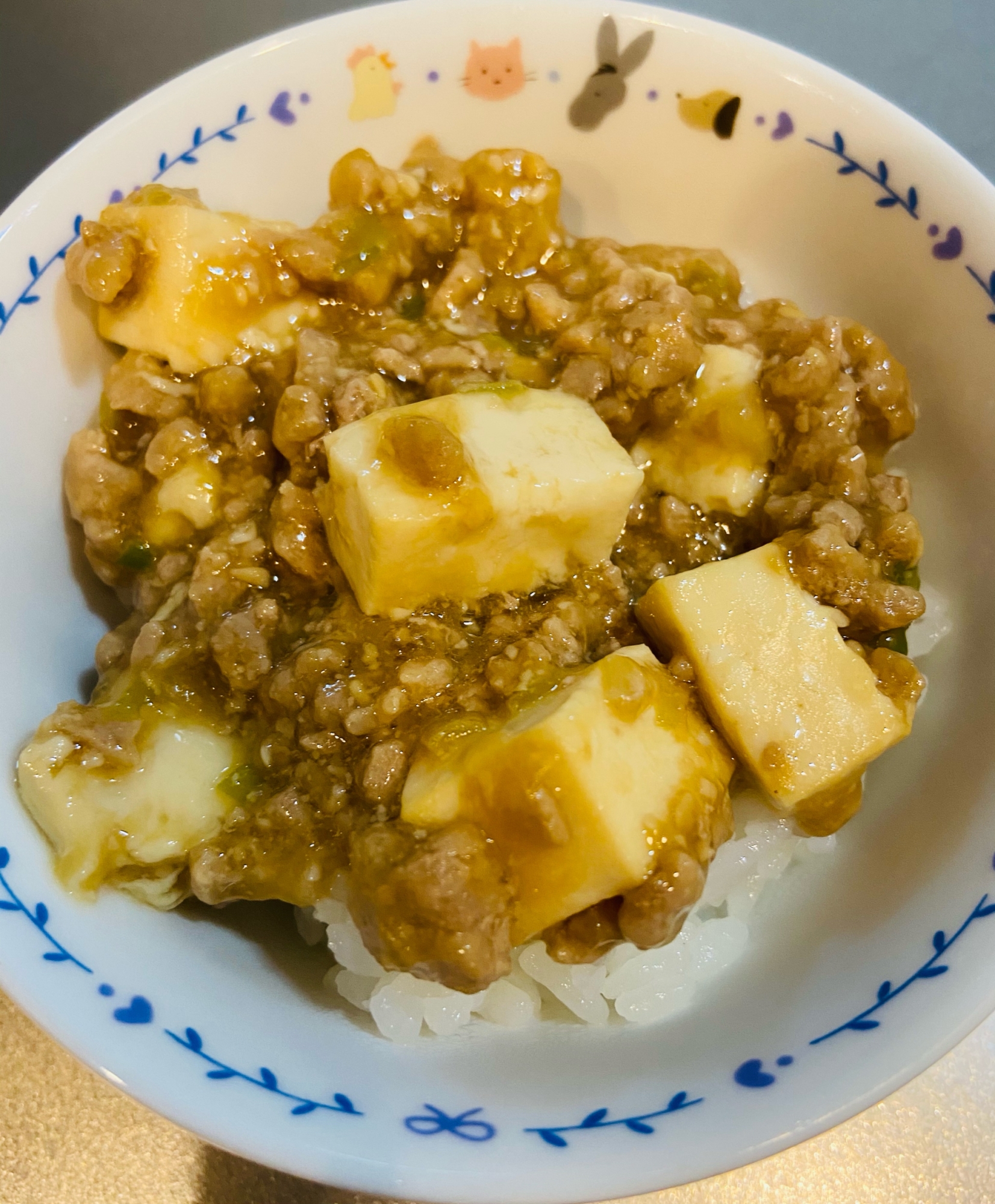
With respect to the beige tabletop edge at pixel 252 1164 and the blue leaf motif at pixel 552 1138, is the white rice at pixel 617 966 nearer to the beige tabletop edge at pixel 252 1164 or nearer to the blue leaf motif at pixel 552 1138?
the blue leaf motif at pixel 552 1138

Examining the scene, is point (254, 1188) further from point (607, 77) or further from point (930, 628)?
point (607, 77)

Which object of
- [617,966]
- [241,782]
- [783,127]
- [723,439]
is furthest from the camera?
[783,127]

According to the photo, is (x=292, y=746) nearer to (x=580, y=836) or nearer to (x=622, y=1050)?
(x=580, y=836)

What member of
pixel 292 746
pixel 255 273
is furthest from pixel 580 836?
pixel 255 273

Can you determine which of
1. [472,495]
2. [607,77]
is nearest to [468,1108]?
[472,495]

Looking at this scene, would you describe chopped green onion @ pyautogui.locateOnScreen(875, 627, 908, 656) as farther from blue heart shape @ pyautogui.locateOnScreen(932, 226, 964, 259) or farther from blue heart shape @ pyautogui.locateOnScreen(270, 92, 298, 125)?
blue heart shape @ pyautogui.locateOnScreen(270, 92, 298, 125)

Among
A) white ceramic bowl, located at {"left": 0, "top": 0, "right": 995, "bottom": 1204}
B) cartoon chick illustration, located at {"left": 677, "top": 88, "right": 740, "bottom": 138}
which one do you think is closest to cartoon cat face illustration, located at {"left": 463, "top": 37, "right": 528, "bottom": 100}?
white ceramic bowl, located at {"left": 0, "top": 0, "right": 995, "bottom": 1204}

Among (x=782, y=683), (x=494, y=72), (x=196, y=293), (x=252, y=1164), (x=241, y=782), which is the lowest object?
(x=252, y=1164)
